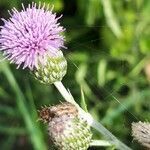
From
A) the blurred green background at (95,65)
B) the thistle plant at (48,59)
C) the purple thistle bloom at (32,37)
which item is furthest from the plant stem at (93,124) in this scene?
the blurred green background at (95,65)

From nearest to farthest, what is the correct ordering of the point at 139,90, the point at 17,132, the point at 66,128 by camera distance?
the point at 66,128 < the point at 139,90 < the point at 17,132

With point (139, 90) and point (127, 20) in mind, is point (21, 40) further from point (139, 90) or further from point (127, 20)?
point (127, 20)

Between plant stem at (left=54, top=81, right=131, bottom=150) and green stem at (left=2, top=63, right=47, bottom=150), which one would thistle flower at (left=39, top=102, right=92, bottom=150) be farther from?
green stem at (left=2, top=63, right=47, bottom=150)

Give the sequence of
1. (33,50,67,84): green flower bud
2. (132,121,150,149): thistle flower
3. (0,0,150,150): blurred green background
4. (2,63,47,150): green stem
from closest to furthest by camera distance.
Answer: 1. (132,121,150,149): thistle flower
2. (33,50,67,84): green flower bud
3. (2,63,47,150): green stem
4. (0,0,150,150): blurred green background

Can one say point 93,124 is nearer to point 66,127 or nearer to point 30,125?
point 66,127

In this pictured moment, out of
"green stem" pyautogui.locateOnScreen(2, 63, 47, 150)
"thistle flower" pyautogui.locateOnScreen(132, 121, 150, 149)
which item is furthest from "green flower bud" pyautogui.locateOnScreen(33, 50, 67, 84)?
"green stem" pyautogui.locateOnScreen(2, 63, 47, 150)

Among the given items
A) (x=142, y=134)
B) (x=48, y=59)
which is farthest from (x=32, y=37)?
(x=142, y=134)

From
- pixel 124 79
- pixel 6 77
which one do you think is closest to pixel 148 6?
pixel 124 79
